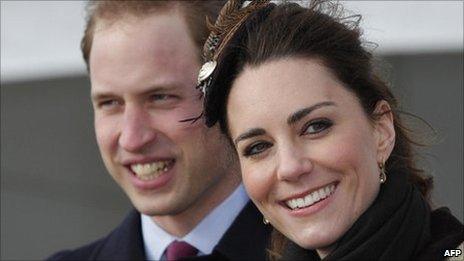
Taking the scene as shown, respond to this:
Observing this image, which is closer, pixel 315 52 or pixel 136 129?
pixel 315 52

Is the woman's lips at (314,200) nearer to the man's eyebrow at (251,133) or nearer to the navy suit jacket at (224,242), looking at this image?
the man's eyebrow at (251,133)

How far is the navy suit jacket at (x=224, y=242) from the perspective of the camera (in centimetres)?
288

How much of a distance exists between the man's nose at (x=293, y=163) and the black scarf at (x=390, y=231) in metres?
0.13

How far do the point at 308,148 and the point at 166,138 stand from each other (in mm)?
800

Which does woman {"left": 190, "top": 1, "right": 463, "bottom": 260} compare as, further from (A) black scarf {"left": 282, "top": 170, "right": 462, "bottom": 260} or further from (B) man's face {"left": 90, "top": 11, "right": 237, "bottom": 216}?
(B) man's face {"left": 90, "top": 11, "right": 237, "bottom": 216}

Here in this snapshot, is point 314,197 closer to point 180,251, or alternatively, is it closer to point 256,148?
point 256,148

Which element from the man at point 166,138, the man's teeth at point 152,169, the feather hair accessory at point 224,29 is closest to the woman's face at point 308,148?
the feather hair accessory at point 224,29

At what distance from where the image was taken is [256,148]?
2201 mm

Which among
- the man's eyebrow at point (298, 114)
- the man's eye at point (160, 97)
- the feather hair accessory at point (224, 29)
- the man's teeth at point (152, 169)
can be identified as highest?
the feather hair accessory at point (224, 29)

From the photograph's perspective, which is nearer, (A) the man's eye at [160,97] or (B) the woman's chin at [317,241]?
(B) the woman's chin at [317,241]

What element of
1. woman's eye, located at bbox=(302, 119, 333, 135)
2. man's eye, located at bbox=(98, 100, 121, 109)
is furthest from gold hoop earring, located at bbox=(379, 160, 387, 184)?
man's eye, located at bbox=(98, 100, 121, 109)

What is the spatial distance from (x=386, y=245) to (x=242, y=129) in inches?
13.2

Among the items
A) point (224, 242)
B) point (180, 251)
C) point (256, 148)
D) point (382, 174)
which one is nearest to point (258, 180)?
point (256, 148)

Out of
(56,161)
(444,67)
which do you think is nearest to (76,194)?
(56,161)
